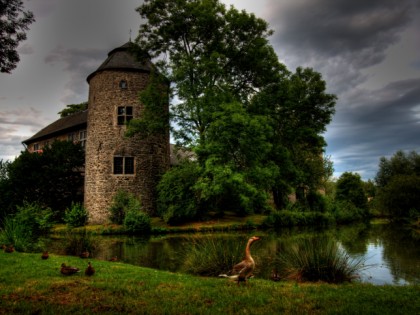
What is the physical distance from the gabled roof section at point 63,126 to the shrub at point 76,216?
9.39 meters

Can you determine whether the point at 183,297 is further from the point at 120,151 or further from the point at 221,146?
the point at 120,151

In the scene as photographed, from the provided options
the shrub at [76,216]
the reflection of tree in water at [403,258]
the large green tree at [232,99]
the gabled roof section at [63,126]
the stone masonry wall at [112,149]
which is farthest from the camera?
the gabled roof section at [63,126]

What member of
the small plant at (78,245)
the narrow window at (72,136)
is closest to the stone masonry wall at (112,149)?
the narrow window at (72,136)

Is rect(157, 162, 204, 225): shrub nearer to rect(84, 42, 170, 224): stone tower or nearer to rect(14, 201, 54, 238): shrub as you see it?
rect(84, 42, 170, 224): stone tower

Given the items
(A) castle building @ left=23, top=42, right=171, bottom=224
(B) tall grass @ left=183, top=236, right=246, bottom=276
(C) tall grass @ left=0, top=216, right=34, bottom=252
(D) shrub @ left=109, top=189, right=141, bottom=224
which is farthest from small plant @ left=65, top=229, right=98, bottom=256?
(A) castle building @ left=23, top=42, right=171, bottom=224

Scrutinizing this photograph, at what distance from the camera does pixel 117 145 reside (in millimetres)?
27750

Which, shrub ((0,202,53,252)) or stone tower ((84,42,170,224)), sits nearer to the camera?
shrub ((0,202,53,252))

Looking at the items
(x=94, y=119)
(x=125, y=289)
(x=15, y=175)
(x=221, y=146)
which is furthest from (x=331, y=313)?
(x=15, y=175)

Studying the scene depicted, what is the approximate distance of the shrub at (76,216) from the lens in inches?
1021

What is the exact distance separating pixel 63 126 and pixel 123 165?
12.4m

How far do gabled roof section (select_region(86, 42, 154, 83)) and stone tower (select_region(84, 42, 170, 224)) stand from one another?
8cm

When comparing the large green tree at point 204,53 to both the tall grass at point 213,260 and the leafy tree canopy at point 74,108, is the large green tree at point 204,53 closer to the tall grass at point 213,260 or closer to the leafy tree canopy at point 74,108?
the tall grass at point 213,260

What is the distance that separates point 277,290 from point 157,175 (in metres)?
23.1

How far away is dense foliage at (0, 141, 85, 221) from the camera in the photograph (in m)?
27.1
